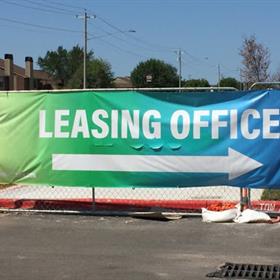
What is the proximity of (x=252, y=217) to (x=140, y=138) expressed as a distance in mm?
1895

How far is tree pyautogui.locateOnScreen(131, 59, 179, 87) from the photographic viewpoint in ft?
377

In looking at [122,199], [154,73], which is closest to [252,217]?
[122,199]

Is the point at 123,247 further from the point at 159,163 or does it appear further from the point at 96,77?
the point at 96,77

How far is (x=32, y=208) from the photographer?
9711 mm

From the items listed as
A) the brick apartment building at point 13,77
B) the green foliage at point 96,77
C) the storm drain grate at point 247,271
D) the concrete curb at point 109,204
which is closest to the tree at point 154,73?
the green foliage at point 96,77

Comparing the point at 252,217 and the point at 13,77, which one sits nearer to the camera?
the point at 252,217

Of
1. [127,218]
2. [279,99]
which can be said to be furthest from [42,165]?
[279,99]

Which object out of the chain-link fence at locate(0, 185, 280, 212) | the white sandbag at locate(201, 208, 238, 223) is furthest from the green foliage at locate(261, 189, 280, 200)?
the white sandbag at locate(201, 208, 238, 223)

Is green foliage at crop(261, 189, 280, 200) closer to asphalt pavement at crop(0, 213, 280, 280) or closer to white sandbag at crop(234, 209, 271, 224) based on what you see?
white sandbag at crop(234, 209, 271, 224)

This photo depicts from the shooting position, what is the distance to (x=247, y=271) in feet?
20.3

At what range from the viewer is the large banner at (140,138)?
27.8ft

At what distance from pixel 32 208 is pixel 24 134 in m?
1.24

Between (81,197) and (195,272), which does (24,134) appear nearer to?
(81,197)

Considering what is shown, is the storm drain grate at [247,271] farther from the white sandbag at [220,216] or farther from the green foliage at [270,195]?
the green foliage at [270,195]
